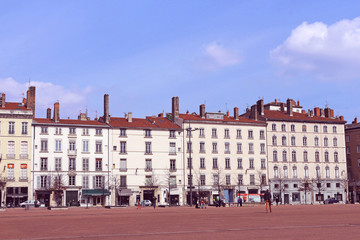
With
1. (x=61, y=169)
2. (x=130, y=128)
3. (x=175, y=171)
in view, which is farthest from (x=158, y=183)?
(x=61, y=169)

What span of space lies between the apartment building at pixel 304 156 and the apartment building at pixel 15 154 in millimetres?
41121

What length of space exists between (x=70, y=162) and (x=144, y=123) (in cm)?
1443

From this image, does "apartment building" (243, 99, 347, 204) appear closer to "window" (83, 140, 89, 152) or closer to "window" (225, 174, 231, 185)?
"window" (225, 174, 231, 185)

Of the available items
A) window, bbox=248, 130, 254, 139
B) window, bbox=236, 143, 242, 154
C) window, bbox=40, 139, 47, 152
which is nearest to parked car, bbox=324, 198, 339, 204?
window, bbox=248, 130, 254, 139

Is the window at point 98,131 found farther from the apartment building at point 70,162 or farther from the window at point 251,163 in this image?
the window at point 251,163

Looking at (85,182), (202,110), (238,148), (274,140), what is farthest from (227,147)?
(85,182)

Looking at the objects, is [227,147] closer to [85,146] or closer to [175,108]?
[175,108]

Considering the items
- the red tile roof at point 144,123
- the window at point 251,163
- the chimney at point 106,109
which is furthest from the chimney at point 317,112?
the chimney at point 106,109

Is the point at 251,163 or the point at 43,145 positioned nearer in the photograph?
the point at 43,145

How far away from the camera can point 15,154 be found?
78000 millimetres

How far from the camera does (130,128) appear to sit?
84750 millimetres

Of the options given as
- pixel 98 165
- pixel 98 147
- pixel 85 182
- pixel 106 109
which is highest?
pixel 106 109

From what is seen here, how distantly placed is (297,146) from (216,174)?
17.1 m

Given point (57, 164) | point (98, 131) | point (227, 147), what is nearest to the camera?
point (57, 164)
